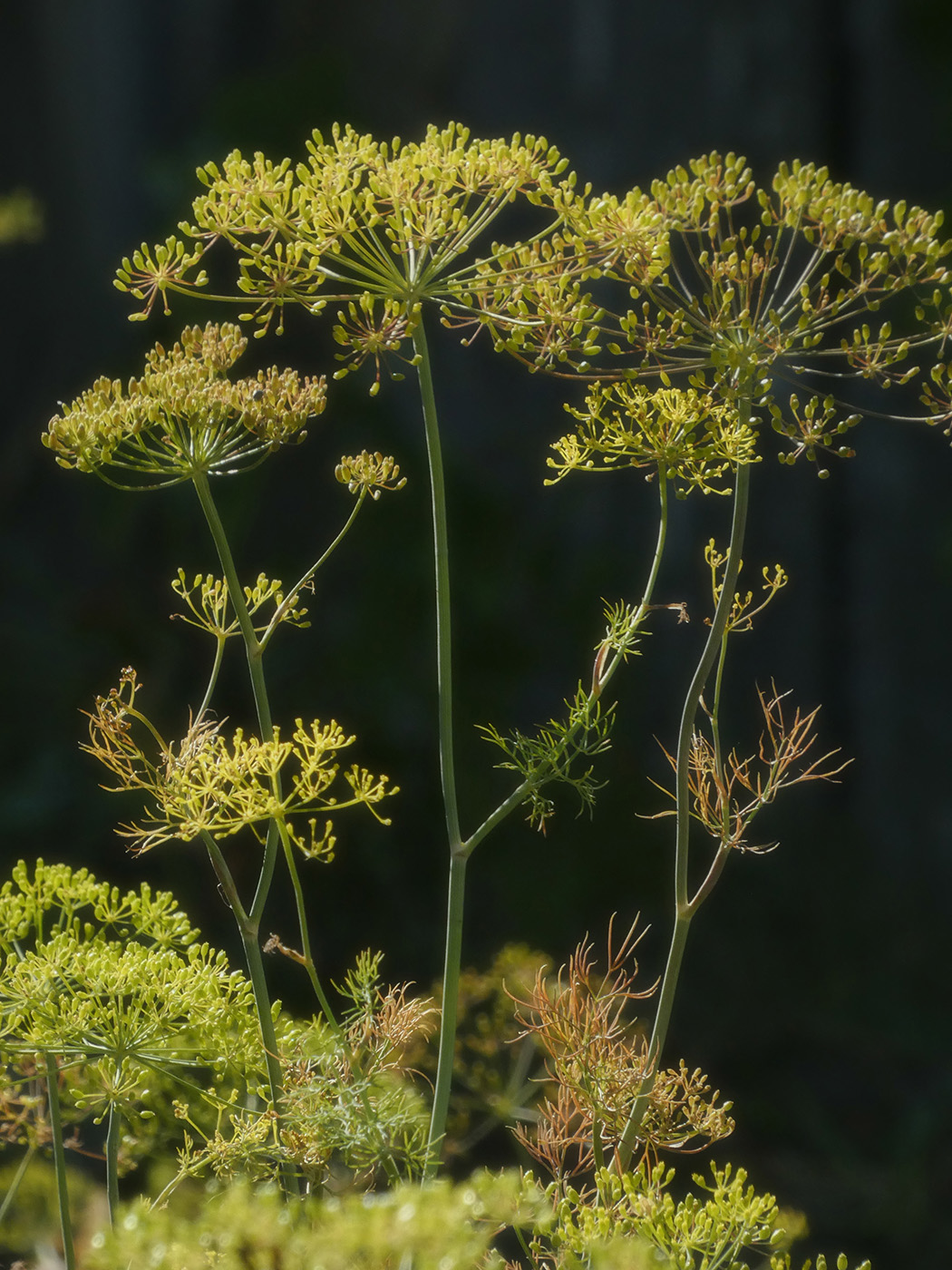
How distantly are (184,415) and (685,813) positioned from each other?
0.65 feet

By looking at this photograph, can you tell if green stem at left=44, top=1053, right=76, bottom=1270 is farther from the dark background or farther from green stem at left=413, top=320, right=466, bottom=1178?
the dark background

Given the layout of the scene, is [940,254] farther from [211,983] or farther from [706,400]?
[211,983]

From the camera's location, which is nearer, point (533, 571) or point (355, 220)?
point (355, 220)

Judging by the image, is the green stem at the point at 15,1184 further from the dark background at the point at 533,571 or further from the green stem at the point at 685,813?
the dark background at the point at 533,571

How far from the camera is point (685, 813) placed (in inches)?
14.7

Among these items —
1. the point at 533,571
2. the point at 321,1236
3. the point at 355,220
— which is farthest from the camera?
the point at 533,571

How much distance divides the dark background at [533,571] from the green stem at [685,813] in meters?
1.61

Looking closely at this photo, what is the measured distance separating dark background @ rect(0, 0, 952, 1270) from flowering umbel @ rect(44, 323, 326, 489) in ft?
5.31

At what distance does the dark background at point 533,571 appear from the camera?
224 centimetres

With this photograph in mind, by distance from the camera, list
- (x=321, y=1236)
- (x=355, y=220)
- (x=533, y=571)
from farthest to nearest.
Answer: (x=533, y=571), (x=355, y=220), (x=321, y=1236)

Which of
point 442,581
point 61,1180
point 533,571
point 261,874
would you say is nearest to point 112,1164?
point 61,1180

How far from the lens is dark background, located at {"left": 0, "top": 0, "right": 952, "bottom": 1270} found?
2.24 meters

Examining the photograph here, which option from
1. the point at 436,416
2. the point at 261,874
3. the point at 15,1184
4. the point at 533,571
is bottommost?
the point at 15,1184

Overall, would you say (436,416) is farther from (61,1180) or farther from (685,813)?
(61,1180)
